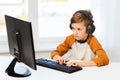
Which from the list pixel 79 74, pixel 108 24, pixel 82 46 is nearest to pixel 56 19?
pixel 108 24

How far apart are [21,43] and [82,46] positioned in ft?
2.55

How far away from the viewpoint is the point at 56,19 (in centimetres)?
333

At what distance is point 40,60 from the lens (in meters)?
2.23

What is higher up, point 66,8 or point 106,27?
point 66,8

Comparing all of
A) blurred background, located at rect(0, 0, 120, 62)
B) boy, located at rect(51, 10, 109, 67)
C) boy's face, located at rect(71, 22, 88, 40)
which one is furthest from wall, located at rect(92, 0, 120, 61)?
boy's face, located at rect(71, 22, 88, 40)

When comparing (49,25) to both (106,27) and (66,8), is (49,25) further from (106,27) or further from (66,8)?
(106,27)

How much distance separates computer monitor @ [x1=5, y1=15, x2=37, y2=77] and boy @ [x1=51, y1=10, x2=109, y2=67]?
37 centimetres

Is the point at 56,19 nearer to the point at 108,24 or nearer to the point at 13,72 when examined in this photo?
the point at 108,24

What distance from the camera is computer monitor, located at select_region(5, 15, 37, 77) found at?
5.72ft

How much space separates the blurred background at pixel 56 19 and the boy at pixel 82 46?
2.27 feet

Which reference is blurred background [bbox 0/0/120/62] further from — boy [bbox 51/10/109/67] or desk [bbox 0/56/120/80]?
desk [bbox 0/56/120/80]

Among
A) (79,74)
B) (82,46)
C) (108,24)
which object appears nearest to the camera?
(79,74)

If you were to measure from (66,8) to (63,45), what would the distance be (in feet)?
3.01

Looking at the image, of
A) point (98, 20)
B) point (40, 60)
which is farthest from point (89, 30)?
point (98, 20)
